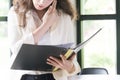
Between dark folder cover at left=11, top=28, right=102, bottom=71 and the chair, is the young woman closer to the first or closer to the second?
dark folder cover at left=11, top=28, right=102, bottom=71

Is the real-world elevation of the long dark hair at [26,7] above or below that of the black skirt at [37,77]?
above

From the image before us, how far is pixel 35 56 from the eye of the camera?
1.31 m

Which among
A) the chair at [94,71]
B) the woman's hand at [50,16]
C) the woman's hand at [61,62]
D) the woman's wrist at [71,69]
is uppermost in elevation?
the woman's hand at [50,16]

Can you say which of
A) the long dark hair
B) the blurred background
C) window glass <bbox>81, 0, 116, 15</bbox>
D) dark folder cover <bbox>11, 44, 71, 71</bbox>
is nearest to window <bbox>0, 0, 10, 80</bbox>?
the blurred background

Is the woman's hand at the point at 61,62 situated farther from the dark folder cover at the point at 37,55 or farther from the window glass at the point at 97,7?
the window glass at the point at 97,7

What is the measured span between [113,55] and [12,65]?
106 inches

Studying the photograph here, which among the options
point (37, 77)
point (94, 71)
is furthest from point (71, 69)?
point (94, 71)

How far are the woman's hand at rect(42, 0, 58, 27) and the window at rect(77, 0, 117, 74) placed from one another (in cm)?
239

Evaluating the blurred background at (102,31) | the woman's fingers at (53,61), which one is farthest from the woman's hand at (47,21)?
the blurred background at (102,31)

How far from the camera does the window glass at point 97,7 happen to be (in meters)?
3.76

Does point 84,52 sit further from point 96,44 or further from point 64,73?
point 64,73

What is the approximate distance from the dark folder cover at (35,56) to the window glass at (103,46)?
2.51 m

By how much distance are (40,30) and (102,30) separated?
2.58 m

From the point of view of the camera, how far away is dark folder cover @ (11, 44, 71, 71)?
1.28m
